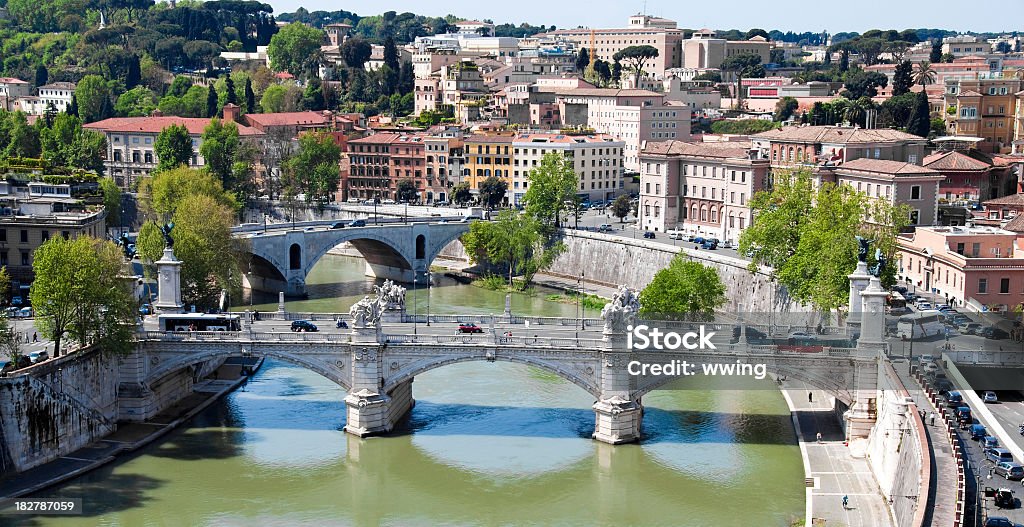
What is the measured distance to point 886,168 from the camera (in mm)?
54062

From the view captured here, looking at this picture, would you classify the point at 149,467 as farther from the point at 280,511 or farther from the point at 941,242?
the point at 941,242

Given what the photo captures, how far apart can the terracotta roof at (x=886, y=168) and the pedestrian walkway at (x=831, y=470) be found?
1889 centimetres

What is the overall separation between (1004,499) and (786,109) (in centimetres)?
6845

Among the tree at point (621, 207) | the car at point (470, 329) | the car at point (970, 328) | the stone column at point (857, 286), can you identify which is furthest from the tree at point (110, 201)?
the car at point (970, 328)

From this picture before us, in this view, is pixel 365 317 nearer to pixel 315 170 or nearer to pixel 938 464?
pixel 938 464

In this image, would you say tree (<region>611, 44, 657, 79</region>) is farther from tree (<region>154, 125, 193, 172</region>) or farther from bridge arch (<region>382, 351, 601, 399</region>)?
bridge arch (<region>382, 351, 601, 399</region>)

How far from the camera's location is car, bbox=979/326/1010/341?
38.4 m

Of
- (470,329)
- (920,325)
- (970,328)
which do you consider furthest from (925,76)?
(470,329)

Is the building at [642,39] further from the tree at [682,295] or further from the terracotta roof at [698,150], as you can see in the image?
the tree at [682,295]

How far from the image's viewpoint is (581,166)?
74.9 meters

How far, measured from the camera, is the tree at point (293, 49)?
402 feet

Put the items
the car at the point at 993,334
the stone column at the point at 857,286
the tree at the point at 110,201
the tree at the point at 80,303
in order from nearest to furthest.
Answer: the tree at the point at 80,303 < the stone column at the point at 857,286 < the car at the point at 993,334 < the tree at the point at 110,201

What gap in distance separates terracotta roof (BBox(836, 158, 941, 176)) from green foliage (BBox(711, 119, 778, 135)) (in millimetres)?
29662

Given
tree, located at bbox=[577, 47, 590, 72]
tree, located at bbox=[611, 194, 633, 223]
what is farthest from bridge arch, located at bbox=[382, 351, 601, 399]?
tree, located at bbox=[577, 47, 590, 72]
